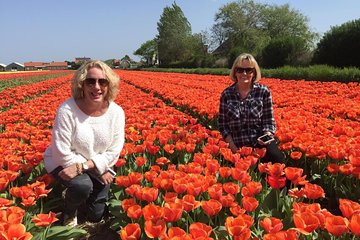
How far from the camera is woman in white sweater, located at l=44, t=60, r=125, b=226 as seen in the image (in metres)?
3.19

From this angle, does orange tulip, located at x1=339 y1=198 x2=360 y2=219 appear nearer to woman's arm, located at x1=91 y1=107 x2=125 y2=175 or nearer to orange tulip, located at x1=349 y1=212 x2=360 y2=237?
orange tulip, located at x1=349 y1=212 x2=360 y2=237

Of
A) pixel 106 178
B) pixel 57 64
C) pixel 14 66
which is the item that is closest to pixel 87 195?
pixel 106 178

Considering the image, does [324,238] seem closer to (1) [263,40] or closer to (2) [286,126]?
(2) [286,126]

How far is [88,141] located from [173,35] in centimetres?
7322

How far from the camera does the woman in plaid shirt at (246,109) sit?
15.0ft

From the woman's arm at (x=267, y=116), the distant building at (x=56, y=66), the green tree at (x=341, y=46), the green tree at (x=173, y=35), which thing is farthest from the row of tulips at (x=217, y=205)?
the distant building at (x=56, y=66)

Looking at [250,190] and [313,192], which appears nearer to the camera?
[313,192]

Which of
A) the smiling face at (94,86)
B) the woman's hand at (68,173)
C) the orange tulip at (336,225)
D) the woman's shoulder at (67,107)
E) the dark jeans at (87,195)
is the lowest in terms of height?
the dark jeans at (87,195)

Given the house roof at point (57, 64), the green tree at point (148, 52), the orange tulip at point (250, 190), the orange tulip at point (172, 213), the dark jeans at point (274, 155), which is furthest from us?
the house roof at point (57, 64)

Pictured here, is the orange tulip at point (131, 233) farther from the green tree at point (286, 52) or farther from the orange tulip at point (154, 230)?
the green tree at point (286, 52)

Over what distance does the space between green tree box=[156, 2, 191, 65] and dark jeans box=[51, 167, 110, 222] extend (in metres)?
68.6

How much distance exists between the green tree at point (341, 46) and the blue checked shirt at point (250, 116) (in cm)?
2179

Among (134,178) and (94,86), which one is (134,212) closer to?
(134,178)

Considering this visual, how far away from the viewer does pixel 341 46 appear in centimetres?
2478
